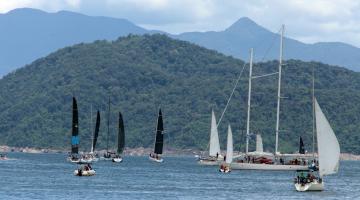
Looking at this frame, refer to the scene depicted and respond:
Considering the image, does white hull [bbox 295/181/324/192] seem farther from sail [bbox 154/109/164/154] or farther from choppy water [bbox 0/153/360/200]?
sail [bbox 154/109/164/154]

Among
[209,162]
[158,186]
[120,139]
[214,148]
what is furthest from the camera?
[120,139]

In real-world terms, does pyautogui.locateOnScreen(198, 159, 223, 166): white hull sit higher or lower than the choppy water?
higher

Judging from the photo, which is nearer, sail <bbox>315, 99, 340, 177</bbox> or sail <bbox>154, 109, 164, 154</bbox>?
sail <bbox>315, 99, 340, 177</bbox>

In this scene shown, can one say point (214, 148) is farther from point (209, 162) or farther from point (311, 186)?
point (311, 186)

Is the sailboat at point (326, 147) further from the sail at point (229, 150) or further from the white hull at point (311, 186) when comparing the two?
the sail at point (229, 150)

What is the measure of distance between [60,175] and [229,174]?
23.0 metres

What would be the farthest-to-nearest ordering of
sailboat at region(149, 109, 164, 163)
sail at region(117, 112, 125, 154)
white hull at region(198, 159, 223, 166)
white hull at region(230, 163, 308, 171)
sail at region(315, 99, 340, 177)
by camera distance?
sail at region(117, 112, 125, 154)
sailboat at region(149, 109, 164, 163)
white hull at region(198, 159, 223, 166)
white hull at region(230, 163, 308, 171)
sail at region(315, 99, 340, 177)

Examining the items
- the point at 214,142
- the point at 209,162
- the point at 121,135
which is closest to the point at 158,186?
the point at 214,142

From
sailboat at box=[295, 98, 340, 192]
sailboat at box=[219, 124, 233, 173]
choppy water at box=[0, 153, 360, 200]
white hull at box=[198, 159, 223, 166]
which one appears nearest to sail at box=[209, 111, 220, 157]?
white hull at box=[198, 159, 223, 166]

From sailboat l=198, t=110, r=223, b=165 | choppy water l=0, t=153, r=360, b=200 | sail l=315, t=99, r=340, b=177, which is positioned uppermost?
sailboat l=198, t=110, r=223, b=165

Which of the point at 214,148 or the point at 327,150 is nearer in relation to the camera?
the point at 327,150

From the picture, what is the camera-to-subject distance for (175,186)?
4195 inches

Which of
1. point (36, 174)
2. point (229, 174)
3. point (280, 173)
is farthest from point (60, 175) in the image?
point (280, 173)

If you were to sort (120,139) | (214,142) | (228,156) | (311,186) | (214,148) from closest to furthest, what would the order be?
(311,186) → (228,156) → (214,142) → (214,148) → (120,139)
